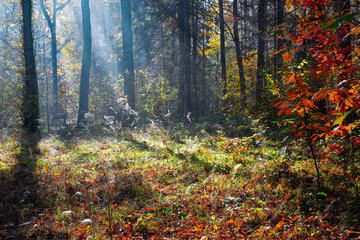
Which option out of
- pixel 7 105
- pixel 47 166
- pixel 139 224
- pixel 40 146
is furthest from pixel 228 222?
pixel 7 105

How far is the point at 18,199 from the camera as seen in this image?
11.7 feet

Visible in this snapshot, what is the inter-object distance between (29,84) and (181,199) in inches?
389

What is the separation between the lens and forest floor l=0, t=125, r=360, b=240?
2.76 meters

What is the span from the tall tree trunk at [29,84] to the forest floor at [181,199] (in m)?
5.56

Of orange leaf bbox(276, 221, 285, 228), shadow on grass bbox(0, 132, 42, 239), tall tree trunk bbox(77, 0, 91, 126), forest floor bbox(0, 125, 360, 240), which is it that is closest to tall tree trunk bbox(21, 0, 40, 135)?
tall tree trunk bbox(77, 0, 91, 126)

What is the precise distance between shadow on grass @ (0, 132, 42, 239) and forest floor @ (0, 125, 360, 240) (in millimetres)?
13

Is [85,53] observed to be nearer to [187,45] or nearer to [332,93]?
[187,45]

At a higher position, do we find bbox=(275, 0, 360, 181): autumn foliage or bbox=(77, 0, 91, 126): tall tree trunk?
bbox=(77, 0, 91, 126): tall tree trunk

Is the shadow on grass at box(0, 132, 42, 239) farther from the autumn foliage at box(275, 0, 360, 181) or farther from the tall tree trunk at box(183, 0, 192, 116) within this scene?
the tall tree trunk at box(183, 0, 192, 116)


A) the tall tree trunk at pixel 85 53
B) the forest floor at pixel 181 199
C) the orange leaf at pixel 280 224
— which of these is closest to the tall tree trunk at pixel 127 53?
the tall tree trunk at pixel 85 53

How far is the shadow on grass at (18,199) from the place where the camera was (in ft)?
9.46

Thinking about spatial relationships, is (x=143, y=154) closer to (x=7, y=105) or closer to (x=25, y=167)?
(x=25, y=167)

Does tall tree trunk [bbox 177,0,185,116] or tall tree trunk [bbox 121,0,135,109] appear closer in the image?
tall tree trunk [bbox 121,0,135,109]

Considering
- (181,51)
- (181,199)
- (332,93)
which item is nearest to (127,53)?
(181,51)
